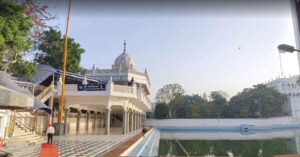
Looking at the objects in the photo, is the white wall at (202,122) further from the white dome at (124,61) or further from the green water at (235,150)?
the green water at (235,150)

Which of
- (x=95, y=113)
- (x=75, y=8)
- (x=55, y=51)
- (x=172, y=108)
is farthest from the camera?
(x=172, y=108)

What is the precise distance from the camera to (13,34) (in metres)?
9.53

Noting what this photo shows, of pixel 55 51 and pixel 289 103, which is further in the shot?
pixel 289 103

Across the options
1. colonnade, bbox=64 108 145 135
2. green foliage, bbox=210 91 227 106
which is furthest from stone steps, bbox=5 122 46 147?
green foliage, bbox=210 91 227 106

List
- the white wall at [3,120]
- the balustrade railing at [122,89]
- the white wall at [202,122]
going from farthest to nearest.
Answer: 1. the white wall at [202,122]
2. the balustrade railing at [122,89]
3. the white wall at [3,120]

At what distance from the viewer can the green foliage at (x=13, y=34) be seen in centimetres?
912

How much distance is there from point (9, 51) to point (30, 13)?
191 centimetres

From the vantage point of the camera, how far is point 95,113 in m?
24.5

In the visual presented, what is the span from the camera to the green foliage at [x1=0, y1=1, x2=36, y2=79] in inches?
359

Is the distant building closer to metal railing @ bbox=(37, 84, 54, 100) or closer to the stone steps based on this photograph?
metal railing @ bbox=(37, 84, 54, 100)

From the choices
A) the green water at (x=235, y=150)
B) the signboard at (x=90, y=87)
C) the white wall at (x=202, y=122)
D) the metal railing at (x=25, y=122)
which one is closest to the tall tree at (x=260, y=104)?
the white wall at (x=202, y=122)

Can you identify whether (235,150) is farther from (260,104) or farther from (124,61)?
(124,61)

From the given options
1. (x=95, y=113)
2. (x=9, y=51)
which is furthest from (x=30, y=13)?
(x=95, y=113)

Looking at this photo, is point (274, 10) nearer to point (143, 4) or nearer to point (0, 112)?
point (143, 4)
